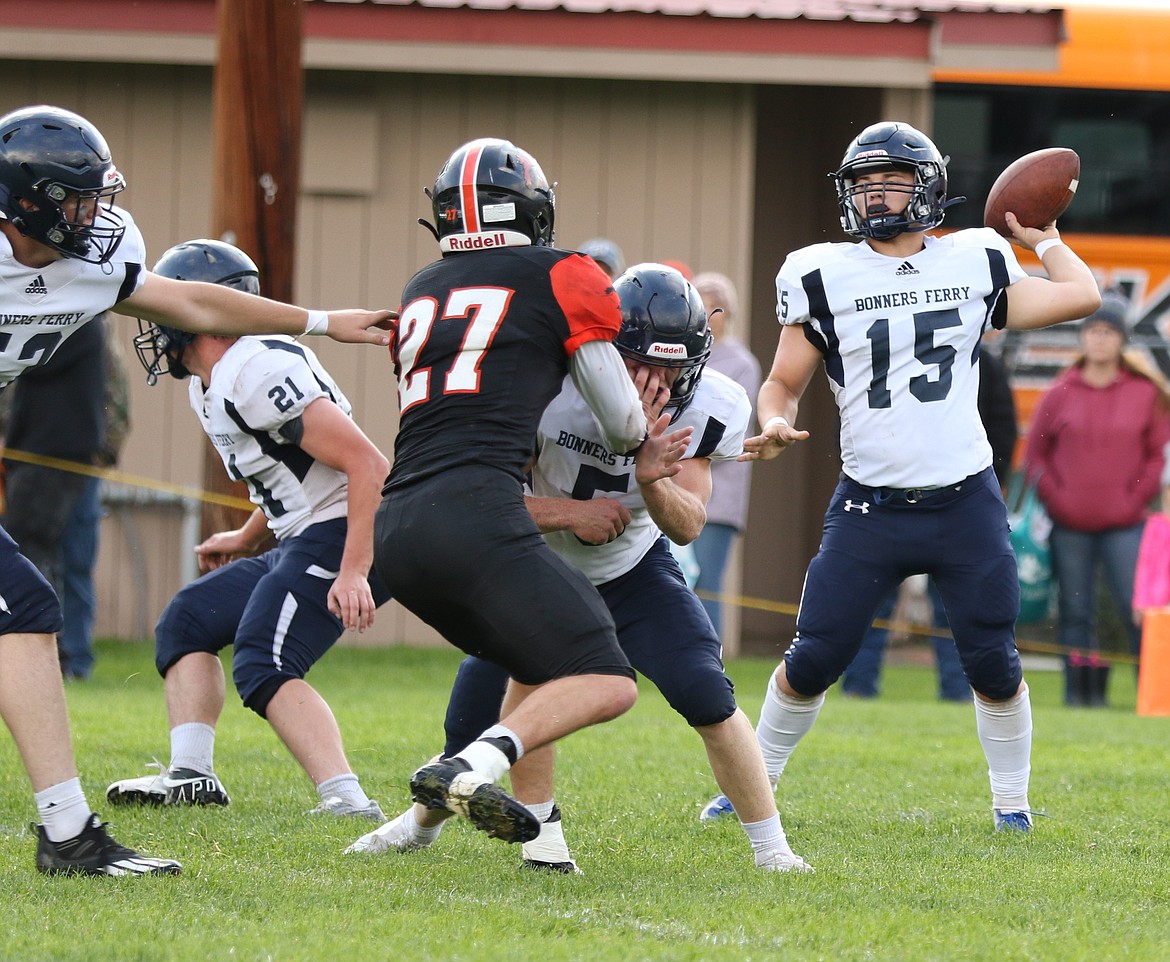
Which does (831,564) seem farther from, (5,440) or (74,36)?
(74,36)

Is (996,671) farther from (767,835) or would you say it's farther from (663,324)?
(663,324)

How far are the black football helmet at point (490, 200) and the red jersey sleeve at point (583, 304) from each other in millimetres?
199

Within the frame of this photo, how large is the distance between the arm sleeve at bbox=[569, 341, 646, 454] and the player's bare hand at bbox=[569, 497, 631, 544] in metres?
0.30

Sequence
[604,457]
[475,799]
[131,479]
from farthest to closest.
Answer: [131,479] < [604,457] < [475,799]

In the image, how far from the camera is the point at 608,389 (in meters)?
3.72

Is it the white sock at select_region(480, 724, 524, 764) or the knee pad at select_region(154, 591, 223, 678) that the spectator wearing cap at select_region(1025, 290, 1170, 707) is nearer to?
the knee pad at select_region(154, 591, 223, 678)

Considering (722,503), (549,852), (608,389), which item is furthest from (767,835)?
(722,503)

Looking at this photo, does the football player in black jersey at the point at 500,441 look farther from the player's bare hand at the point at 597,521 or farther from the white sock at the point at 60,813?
the white sock at the point at 60,813

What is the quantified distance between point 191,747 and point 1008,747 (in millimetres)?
2422

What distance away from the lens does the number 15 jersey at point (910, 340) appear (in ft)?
15.6

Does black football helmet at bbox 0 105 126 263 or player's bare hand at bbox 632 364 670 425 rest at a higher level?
black football helmet at bbox 0 105 126 263

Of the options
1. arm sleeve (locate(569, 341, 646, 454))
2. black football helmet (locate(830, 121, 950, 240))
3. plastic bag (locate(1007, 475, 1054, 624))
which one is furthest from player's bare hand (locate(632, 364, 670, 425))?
plastic bag (locate(1007, 475, 1054, 624))

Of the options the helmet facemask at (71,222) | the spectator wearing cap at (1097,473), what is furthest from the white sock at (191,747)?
the spectator wearing cap at (1097,473)

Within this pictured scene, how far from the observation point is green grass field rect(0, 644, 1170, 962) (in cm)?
330
